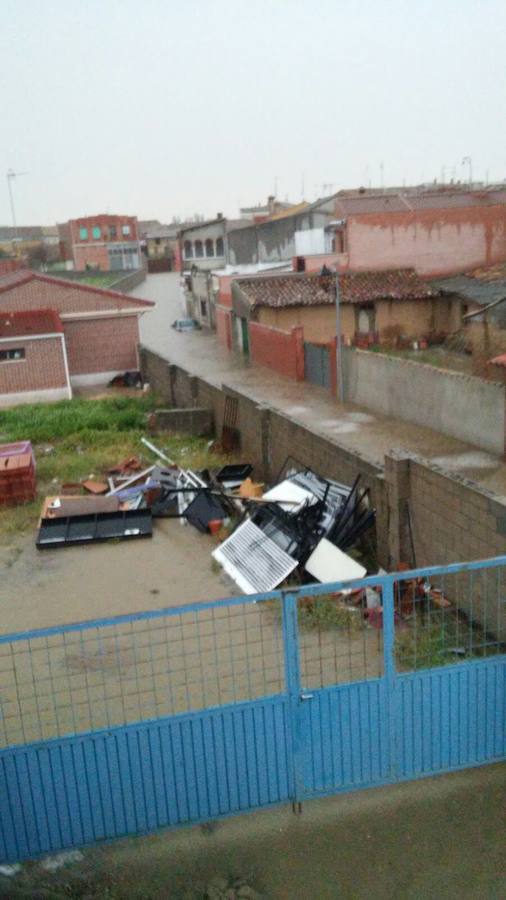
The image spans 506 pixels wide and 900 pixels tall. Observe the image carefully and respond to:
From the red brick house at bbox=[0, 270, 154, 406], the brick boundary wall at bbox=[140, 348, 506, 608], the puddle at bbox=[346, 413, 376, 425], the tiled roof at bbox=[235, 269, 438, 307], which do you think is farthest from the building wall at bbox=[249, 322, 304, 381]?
the brick boundary wall at bbox=[140, 348, 506, 608]

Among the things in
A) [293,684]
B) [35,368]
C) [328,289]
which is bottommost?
[35,368]

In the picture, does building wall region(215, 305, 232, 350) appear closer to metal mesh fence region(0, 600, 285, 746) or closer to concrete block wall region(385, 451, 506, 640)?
concrete block wall region(385, 451, 506, 640)

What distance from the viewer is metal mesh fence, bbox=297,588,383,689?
7.18 meters

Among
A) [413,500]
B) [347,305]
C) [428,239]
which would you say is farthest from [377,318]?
[413,500]

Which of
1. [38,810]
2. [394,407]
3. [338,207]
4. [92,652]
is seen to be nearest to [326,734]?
[38,810]

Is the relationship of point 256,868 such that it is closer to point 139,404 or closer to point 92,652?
point 92,652

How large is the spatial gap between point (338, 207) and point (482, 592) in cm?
3063

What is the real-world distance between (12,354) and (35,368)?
79 cm

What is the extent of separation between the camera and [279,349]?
2394 centimetres

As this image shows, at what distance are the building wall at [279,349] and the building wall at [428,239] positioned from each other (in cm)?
644

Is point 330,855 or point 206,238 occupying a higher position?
point 206,238

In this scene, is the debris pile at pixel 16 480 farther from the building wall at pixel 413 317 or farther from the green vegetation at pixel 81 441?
the building wall at pixel 413 317

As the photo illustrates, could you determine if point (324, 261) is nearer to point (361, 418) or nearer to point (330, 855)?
point (361, 418)

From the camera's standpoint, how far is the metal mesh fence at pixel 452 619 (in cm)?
720
